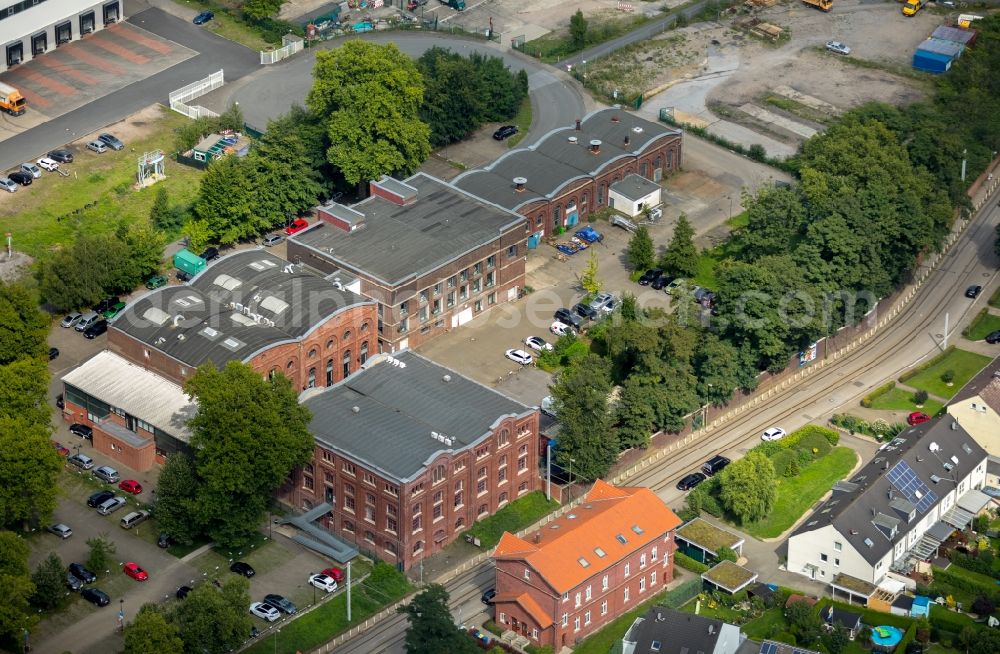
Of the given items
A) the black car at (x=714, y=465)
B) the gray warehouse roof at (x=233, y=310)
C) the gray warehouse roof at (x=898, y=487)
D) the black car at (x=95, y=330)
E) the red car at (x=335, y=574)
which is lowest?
the red car at (x=335, y=574)

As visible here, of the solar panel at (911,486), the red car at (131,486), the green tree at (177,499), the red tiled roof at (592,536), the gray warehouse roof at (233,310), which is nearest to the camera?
the red tiled roof at (592,536)

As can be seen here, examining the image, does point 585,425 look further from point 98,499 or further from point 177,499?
point 98,499

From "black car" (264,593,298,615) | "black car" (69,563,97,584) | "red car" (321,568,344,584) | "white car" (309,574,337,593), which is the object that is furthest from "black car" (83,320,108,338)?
"black car" (264,593,298,615)

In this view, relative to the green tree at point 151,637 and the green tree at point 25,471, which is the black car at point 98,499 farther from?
the green tree at point 151,637

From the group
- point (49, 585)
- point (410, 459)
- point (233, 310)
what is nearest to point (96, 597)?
point (49, 585)

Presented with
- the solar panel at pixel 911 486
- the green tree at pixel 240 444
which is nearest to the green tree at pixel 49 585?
the green tree at pixel 240 444

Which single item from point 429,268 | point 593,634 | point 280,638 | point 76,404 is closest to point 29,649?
point 280,638

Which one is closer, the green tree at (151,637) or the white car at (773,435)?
the green tree at (151,637)
